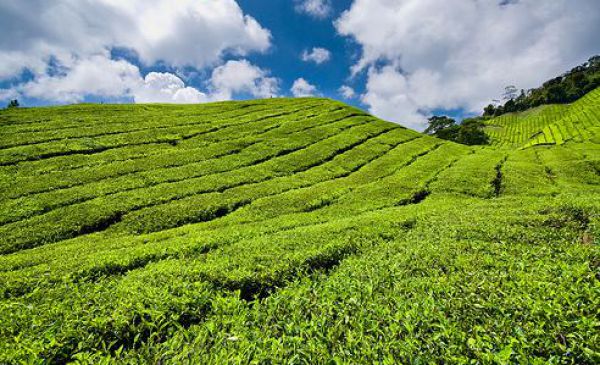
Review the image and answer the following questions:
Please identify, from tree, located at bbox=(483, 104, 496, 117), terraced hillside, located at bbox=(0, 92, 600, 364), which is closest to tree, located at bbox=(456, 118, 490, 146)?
terraced hillside, located at bbox=(0, 92, 600, 364)

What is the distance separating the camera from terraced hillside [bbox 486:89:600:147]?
60.9 metres

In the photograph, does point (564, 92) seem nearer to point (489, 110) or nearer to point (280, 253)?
point (489, 110)

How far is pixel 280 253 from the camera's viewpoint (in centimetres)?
1223

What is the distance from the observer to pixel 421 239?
1334 cm

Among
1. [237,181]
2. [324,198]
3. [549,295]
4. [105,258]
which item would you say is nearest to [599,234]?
[549,295]

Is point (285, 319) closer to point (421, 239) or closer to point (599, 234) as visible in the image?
point (421, 239)

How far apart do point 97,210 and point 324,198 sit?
632 inches

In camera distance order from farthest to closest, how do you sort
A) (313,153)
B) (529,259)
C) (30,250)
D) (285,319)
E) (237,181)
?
(313,153) < (237,181) < (30,250) < (529,259) < (285,319)

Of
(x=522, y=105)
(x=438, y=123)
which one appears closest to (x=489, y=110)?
(x=522, y=105)

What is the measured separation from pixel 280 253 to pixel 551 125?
325 feet

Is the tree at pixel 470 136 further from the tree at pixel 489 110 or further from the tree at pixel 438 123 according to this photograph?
the tree at pixel 489 110

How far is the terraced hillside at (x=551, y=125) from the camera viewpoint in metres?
60.9

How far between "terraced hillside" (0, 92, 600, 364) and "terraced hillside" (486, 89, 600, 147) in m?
28.4

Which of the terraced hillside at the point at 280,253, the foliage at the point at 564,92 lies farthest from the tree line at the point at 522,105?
the terraced hillside at the point at 280,253
